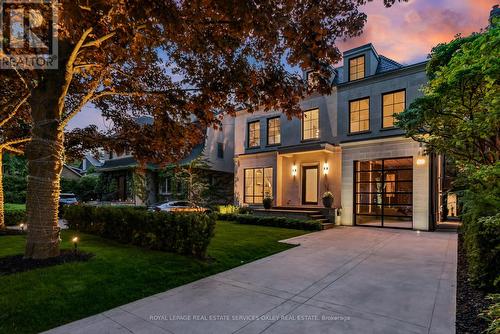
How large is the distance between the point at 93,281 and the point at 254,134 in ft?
48.9

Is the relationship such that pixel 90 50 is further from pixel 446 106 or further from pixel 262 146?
pixel 262 146

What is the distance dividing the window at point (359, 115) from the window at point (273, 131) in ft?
14.8

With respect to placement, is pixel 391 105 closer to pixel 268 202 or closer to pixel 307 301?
pixel 268 202

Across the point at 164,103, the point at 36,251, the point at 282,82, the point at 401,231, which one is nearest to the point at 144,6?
the point at 282,82

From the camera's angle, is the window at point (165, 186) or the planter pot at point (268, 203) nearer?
the planter pot at point (268, 203)

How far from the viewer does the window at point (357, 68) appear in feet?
48.1

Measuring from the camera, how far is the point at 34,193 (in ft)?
17.2

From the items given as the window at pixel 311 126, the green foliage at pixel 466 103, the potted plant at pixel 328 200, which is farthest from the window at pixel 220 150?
the green foliage at pixel 466 103

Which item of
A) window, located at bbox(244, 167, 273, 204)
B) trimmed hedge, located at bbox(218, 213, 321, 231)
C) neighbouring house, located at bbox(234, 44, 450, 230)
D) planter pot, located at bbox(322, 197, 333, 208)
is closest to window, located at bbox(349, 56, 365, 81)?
neighbouring house, located at bbox(234, 44, 450, 230)

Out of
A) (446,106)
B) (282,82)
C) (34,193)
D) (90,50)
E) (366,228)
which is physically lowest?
(366,228)

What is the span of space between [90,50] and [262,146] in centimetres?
1254

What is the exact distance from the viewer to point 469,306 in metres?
4.01

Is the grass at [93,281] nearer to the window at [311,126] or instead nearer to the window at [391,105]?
the window at [391,105]

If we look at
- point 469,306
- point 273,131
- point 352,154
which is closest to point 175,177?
point 273,131
